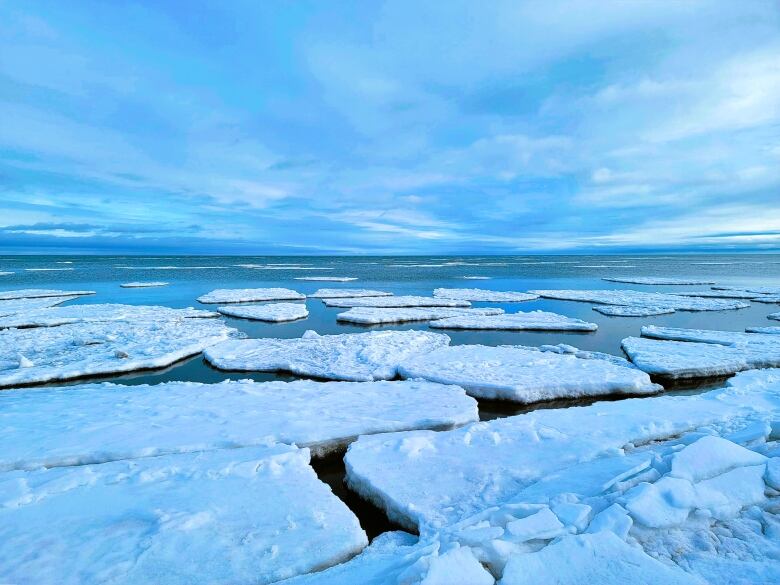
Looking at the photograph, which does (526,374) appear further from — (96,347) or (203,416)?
(96,347)

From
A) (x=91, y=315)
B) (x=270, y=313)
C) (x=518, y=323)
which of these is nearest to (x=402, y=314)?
(x=518, y=323)

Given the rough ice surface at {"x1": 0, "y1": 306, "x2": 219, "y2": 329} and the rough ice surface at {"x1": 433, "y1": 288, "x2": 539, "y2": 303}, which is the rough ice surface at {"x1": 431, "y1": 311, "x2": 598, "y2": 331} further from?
the rough ice surface at {"x1": 0, "y1": 306, "x2": 219, "y2": 329}

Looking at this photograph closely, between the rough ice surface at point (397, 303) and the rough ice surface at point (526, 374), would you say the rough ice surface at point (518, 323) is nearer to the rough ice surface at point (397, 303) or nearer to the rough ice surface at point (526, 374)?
the rough ice surface at point (397, 303)

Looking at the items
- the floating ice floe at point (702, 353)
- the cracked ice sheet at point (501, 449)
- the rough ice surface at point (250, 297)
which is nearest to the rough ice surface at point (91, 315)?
the rough ice surface at point (250, 297)

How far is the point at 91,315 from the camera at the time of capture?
1551 centimetres

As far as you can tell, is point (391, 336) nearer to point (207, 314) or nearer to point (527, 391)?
point (527, 391)

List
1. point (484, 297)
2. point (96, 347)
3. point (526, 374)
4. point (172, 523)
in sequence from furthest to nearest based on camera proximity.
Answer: point (484, 297), point (96, 347), point (526, 374), point (172, 523)

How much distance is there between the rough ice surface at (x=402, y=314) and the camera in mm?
15251

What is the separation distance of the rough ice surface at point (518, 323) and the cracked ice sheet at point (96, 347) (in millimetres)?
7020

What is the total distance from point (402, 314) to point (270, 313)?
4957mm

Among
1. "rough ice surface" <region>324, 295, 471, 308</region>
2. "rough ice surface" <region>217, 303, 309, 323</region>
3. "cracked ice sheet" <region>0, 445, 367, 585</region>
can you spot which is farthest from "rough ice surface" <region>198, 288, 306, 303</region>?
"cracked ice sheet" <region>0, 445, 367, 585</region>

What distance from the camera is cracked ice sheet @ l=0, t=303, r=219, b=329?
14.1 meters

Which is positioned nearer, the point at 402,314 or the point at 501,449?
the point at 501,449

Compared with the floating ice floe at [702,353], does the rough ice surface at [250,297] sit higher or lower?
lower
